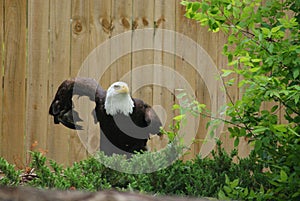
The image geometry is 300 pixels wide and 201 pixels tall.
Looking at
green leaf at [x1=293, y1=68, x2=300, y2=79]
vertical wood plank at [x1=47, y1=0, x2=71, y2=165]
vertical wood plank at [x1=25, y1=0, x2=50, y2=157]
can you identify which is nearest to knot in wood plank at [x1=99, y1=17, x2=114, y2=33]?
vertical wood plank at [x1=47, y1=0, x2=71, y2=165]

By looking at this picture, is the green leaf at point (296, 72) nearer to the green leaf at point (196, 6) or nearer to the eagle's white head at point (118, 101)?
the green leaf at point (196, 6)

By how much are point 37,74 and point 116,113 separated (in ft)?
3.81

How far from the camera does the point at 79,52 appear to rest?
4.48m

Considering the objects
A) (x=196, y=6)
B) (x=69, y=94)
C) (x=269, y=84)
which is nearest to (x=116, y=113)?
(x=69, y=94)

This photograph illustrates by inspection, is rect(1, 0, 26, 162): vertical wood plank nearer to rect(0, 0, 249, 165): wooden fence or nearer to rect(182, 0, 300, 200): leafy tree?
rect(0, 0, 249, 165): wooden fence

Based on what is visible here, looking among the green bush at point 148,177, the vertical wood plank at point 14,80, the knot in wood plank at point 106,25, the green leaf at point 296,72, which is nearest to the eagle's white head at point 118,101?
the green bush at point 148,177

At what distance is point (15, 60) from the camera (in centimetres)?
450

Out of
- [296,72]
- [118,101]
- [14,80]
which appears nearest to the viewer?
[296,72]

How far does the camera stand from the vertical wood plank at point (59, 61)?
4.42 meters

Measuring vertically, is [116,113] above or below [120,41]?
below

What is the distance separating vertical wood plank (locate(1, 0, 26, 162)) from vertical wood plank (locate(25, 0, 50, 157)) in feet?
0.15

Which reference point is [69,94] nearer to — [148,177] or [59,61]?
[59,61]

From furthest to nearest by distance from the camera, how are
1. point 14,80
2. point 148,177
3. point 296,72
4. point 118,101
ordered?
1. point 14,80
2. point 118,101
3. point 148,177
4. point 296,72

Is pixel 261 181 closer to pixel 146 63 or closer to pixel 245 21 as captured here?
pixel 245 21
